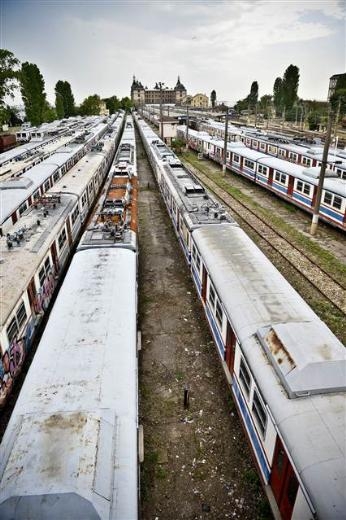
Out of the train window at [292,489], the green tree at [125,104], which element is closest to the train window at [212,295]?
the train window at [292,489]

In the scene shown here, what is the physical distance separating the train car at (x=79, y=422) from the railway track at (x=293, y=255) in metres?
9.37

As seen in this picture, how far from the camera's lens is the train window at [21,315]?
9.59 metres

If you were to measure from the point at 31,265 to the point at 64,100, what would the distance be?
376ft

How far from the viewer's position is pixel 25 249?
1166 cm

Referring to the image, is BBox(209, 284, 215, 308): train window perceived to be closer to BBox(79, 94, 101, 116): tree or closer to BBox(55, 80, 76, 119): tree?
BBox(55, 80, 76, 119): tree

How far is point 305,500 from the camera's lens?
510 cm

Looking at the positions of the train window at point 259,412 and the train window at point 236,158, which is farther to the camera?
the train window at point 236,158

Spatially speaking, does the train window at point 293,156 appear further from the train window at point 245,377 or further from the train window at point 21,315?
the train window at point 21,315

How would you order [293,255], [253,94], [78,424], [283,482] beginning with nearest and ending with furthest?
1. [78,424]
2. [283,482]
3. [293,255]
4. [253,94]

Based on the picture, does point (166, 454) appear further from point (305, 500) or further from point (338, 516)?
point (338, 516)

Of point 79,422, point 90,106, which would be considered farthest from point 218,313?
point 90,106

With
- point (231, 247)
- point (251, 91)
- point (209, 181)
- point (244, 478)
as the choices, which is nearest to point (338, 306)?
point (231, 247)

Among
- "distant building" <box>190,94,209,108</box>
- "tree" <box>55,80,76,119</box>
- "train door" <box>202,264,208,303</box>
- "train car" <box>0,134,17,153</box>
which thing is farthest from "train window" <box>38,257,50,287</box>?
"distant building" <box>190,94,209,108</box>

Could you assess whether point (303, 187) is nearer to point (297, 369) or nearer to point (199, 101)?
point (297, 369)
